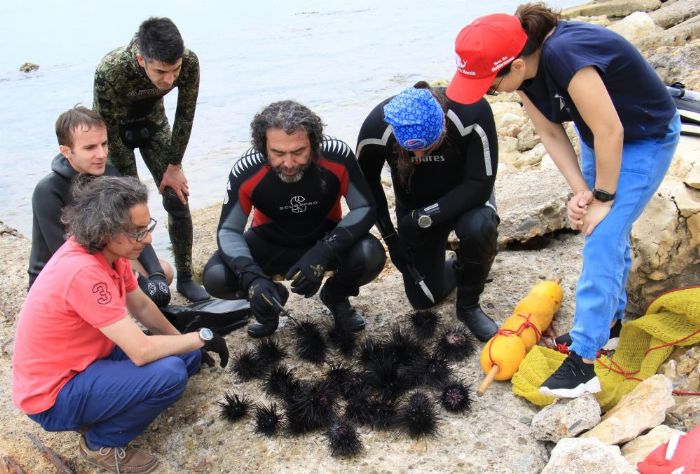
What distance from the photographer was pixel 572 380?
3.16 metres

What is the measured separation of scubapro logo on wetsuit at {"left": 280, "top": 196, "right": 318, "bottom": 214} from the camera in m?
4.00

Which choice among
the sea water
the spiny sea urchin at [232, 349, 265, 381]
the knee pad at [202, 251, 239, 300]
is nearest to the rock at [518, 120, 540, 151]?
the sea water

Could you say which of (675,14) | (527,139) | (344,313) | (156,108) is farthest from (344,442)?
(675,14)

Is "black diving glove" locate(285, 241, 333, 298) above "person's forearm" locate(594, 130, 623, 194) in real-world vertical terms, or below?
below

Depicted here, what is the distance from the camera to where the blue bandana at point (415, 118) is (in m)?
3.47

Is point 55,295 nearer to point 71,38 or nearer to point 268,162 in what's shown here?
point 268,162

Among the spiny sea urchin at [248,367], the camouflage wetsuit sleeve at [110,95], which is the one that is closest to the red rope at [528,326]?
the spiny sea urchin at [248,367]

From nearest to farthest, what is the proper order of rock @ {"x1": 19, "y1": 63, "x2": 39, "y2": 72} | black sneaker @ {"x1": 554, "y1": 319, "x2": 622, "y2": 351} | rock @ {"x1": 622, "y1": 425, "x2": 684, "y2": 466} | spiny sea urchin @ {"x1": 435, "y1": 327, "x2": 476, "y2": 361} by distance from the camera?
1. rock @ {"x1": 622, "y1": 425, "x2": 684, "y2": 466}
2. black sneaker @ {"x1": 554, "y1": 319, "x2": 622, "y2": 351}
3. spiny sea urchin @ {"x1": 435, "y1": 327, "x2": 476, "y2": 361}
4. rock @ {"x1": 19, "y1": 63, "x2": 39, "y2": 72}

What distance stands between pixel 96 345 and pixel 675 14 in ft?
42.8

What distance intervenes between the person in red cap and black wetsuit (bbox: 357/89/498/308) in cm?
54

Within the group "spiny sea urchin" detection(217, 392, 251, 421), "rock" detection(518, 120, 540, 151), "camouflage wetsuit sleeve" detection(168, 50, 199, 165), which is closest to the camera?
"spiny sea urchin" detection(217, 392, 251, 421)

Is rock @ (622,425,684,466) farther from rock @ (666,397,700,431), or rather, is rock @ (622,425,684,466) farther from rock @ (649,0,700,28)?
rock @ (649,0,700,28)

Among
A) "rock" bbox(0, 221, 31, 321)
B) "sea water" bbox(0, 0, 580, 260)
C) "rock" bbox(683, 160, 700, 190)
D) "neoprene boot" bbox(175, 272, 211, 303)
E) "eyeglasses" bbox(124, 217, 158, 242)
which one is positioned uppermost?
"eyeglasses" bbox(124, 217, 158, 242)

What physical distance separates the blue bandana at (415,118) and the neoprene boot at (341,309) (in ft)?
3.71
